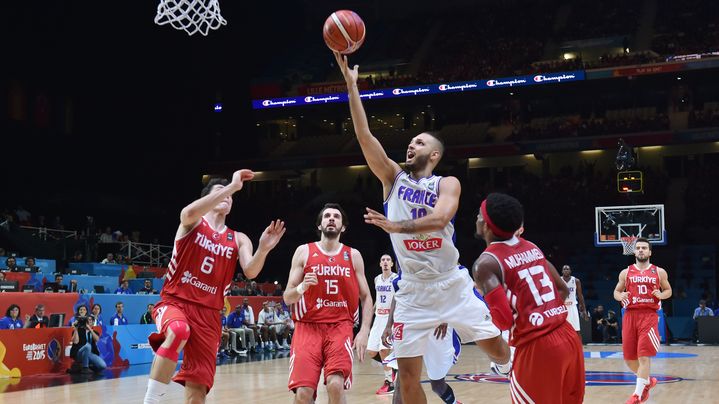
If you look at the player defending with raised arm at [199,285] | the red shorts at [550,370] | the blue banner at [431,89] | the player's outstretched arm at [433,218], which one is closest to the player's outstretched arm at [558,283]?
the red shorts at [550,370]

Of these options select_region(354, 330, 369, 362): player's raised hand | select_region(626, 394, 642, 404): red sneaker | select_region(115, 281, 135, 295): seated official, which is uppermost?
select_region(115, 281, 135, 295): seated official

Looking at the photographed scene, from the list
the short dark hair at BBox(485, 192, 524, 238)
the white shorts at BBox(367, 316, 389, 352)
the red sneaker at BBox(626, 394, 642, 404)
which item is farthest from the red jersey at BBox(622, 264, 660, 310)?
the short dark hair at BBox(485, 192, 524, 238)

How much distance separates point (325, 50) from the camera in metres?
37.8

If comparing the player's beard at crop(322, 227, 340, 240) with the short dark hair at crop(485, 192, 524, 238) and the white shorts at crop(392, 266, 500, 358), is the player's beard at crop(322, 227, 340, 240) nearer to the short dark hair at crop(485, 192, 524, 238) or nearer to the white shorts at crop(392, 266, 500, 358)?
the white shorts at crop(392, 266, 500, 358)

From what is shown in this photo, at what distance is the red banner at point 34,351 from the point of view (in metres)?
12.8

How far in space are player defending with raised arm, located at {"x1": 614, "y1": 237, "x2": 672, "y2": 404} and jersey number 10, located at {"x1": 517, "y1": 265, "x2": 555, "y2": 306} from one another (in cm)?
574

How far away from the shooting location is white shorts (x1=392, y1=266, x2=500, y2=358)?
513 centimetres

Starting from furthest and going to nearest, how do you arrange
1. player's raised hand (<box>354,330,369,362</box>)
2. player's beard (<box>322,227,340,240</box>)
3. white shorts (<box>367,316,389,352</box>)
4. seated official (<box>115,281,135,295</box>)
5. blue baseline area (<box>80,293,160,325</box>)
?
seated official (<box>115,281,135,295</box>)
blue baseline area (<box>80,293,160,325</box>)
white shorts (<box>367,316,389,352</box>)
player's beard (<box>322,227,340,240</box>)
player's raised hand (<box>354,330,369,362</box>)

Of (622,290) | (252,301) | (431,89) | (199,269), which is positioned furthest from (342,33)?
(431,89)

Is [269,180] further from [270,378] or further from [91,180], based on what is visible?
[270,378]

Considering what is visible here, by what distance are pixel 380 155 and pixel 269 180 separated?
33313mm

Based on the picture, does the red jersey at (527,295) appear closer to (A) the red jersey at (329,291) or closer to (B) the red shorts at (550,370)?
(B) the red shorts at (550,370)

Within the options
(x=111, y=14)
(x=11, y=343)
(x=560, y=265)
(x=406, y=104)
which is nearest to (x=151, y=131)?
(x=111, y=14)

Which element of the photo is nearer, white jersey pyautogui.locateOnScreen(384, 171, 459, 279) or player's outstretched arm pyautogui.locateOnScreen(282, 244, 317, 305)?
white jersey pyautogui.locateOnScreen(384, 171, 459, 279)
